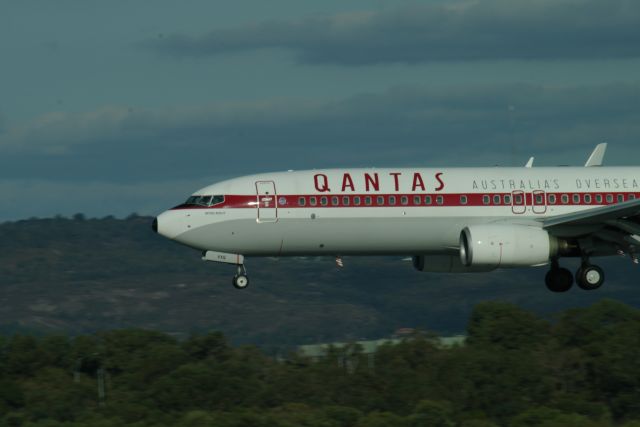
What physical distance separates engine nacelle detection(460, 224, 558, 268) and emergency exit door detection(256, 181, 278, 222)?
823 centimetres

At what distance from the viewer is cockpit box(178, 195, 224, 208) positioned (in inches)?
2141

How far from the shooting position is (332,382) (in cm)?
11762

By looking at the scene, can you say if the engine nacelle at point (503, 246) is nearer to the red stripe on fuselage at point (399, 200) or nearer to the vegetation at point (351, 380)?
the red stripe on fuselage at point (399, 200)

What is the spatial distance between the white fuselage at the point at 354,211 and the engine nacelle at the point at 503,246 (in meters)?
1.02

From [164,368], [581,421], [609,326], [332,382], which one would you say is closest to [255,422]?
[581,421]

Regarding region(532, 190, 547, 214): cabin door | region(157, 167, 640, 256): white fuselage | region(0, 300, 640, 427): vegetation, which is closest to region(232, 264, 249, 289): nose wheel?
region(157, 167, 640, 256): white fuselage

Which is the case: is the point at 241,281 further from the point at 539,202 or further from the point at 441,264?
the point at 539,202

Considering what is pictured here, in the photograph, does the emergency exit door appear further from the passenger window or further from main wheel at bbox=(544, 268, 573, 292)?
main wheel at bbox=(544, 268, 573, 292)

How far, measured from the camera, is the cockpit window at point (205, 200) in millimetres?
54375

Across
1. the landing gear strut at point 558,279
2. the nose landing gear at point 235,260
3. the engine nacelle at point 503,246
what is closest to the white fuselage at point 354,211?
the nose landing gear at point 235,260

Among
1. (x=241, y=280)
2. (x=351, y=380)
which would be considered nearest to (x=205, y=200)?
(x=241, y=280)

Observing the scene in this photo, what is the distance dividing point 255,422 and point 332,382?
38635 millimetres

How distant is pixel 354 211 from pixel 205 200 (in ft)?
21.3

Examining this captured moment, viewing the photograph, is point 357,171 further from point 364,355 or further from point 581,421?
point 364,355
